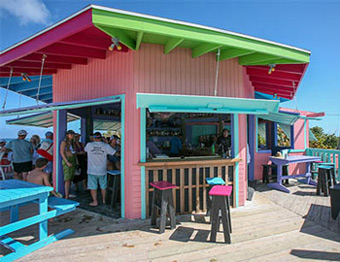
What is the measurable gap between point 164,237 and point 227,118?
6330 millimetres

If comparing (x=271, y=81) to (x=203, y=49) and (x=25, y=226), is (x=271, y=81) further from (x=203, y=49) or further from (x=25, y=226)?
(x=25, y=226)

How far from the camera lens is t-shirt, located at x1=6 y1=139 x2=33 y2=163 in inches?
226

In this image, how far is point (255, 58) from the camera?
15.0 feet

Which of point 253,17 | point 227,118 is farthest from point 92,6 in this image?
point 227,118

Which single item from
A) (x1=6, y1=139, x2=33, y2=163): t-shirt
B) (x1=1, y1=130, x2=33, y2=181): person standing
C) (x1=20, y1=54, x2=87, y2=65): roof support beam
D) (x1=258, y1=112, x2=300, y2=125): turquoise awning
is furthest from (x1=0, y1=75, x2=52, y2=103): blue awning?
(x1=258, y1=112, x2=300, y2=125): turquoise awning

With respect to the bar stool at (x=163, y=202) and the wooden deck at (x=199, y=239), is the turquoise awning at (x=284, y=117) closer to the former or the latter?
the wooden deck at (x=199, y=239)

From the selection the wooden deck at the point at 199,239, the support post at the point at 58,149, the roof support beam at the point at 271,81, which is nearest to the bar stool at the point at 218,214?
the wooden deck at the point at 199,239

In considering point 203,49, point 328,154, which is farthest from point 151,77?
point 328,154

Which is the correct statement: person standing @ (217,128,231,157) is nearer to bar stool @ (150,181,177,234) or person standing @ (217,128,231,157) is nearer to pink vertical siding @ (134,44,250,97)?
pink vertical siding @ (134,44,250,97)

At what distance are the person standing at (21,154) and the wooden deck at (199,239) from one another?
2.34m

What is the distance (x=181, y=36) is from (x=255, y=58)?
1921mm

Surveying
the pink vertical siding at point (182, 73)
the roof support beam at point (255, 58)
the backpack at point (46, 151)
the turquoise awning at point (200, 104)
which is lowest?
the backpack at point (46, 151)

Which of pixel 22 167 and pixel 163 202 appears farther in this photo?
pixel 22 167

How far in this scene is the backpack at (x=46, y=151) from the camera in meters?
5.75
